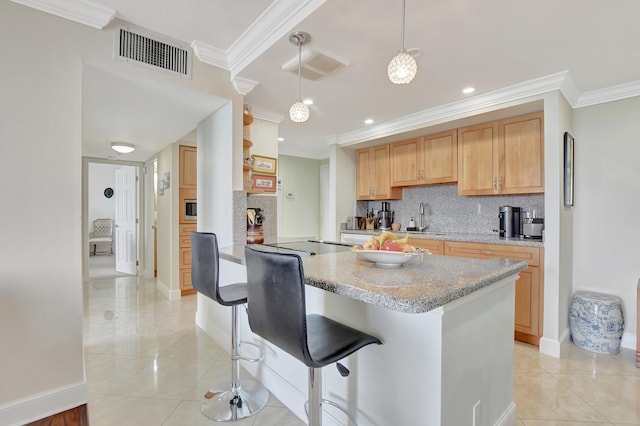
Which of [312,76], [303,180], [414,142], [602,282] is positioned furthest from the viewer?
[303,180]

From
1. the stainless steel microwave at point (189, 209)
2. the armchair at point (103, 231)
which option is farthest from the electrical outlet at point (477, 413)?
the armchair at point (103, 231)

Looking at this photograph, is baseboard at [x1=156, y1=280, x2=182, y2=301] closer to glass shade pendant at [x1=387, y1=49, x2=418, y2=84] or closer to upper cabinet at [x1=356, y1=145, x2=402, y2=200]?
upper cabinet at [x1=356, y1=145, x2=402, y2=200]

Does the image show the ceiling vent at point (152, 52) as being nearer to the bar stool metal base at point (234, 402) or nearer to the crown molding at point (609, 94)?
the bar stool metal base at point (234, 402)

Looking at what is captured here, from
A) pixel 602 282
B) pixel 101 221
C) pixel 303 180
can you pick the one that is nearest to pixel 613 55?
pixel 602 282

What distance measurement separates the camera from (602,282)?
9.36 feet

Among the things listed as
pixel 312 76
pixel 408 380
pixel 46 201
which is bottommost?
pixel 408 380

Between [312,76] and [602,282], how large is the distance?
331 centimetres

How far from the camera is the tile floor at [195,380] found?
1.76m

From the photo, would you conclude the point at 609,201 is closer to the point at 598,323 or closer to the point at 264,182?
the point at 598,323

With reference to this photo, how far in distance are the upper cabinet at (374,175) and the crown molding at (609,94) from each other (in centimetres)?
215

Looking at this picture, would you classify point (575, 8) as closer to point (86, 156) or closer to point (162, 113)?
point (162, 113)

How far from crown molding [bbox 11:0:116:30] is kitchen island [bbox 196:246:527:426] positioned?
1972 mm

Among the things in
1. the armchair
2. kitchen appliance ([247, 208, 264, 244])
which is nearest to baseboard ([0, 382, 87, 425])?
kitchen appliance ([247, 208, 264, 244])

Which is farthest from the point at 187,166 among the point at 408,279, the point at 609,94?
the point at 609,94
